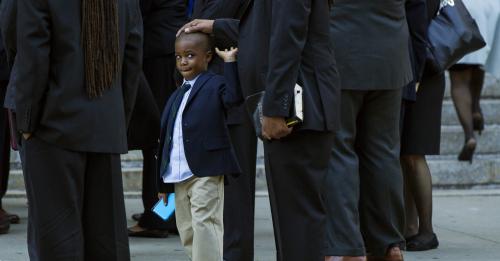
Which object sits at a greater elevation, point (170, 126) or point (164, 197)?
point (170, 126)

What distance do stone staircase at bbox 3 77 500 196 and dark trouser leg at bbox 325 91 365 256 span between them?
373cm

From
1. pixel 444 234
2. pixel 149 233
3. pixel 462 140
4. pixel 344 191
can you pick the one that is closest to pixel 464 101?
pixel 462 140

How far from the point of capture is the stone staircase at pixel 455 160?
32.0 ft

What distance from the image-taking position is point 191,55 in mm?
5945

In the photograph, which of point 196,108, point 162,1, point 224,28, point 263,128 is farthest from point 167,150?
point 162,1

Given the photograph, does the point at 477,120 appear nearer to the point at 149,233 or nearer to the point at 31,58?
the point at 149,233

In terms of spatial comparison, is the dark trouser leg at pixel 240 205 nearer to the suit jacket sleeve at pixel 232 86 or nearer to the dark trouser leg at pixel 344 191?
the dark trouser leg at pixel 344 191

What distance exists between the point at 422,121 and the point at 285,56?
8.58ft

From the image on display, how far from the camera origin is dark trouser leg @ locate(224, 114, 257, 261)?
20.3 feet

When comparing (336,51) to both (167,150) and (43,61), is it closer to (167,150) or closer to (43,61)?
(167,150)

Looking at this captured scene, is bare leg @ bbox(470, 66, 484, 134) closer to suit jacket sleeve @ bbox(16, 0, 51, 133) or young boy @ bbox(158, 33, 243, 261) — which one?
young boy @ bbox(158, 33, 243, 261)

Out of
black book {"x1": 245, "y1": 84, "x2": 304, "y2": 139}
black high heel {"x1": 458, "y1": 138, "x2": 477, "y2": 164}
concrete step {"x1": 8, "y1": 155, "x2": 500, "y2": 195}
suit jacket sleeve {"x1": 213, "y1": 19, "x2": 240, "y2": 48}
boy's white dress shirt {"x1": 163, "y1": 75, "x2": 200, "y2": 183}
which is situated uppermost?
suit jacket sleeve {"x1": 213, "y1": 19, "x2": 240, "y2": 48}

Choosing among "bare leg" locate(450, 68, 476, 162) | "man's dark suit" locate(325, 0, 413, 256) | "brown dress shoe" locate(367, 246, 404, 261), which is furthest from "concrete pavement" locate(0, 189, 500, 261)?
"man's dark suit" locate(325, 0, 413, 256)

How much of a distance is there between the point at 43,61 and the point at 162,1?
9.40 feet
